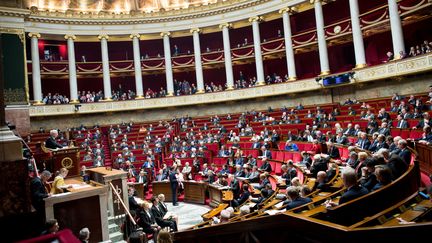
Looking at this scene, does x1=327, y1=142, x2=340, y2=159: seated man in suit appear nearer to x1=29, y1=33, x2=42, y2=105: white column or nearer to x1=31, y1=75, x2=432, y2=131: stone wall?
x1=31, y1=75, x2=432, y2=131: stone wall

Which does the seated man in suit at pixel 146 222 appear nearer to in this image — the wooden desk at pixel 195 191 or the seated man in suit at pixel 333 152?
the wooden desk at pixel 195 191

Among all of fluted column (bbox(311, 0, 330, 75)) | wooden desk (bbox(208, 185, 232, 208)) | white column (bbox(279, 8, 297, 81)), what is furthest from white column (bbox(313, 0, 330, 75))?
wooden desk (bbox(208, 185, 232, 208))

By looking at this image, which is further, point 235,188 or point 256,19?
point 256,19

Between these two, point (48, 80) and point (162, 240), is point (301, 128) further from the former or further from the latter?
point (48, 80)

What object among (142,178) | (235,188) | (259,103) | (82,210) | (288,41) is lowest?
(235,188)

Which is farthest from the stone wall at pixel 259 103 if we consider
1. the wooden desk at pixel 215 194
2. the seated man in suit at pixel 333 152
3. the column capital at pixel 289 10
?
the wooden desk at pixel 215 194

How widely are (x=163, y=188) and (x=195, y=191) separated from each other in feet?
4.90

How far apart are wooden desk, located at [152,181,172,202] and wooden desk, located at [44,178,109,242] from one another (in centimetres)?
752

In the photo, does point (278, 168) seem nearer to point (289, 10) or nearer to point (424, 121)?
point (424, 121)

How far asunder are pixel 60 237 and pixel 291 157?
32.7 feet

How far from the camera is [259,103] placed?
910 inches

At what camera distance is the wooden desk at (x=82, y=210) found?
5418mm

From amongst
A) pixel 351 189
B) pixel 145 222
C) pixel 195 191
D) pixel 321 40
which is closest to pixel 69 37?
pixel 195 191

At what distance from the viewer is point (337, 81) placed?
1833 cm
